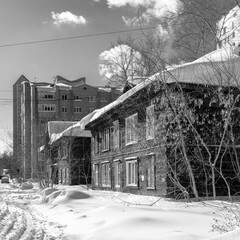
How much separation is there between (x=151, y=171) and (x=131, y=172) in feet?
10.4

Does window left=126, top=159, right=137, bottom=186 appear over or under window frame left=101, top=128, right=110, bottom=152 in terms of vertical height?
under

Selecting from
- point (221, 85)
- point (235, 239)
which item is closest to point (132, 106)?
point (221, 85)

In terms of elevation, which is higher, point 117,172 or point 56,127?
point 56,127

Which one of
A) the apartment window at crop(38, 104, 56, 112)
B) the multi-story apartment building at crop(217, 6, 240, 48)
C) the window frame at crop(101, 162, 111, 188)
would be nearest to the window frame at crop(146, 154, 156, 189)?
the multi-story apartment building at crop(217, 6, 240, 48)

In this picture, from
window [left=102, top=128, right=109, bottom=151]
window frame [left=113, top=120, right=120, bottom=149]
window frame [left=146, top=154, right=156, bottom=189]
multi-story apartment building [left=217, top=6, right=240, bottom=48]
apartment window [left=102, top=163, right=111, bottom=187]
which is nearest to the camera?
multi-story apartment building [left=217, top=6, right=240, bottom=48]

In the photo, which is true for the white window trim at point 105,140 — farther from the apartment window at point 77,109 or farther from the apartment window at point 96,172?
the apartment window at point 77,109

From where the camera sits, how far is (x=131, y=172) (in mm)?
22078

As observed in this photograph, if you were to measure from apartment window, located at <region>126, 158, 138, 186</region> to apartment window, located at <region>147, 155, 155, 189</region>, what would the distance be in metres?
1.64

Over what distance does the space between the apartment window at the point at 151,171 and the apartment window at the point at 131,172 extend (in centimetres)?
164

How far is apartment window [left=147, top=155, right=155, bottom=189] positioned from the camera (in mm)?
18406

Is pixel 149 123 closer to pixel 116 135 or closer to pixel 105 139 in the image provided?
pixel 116 135

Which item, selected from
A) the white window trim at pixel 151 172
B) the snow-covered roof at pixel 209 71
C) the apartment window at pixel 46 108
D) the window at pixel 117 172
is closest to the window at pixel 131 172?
the window at pixel 117 172

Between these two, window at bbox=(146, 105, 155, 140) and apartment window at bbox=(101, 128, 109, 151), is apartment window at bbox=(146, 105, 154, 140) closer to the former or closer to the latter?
window at bbox=(146, 105, 155, 140)

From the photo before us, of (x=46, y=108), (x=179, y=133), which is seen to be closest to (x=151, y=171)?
(x=179, y=133)
